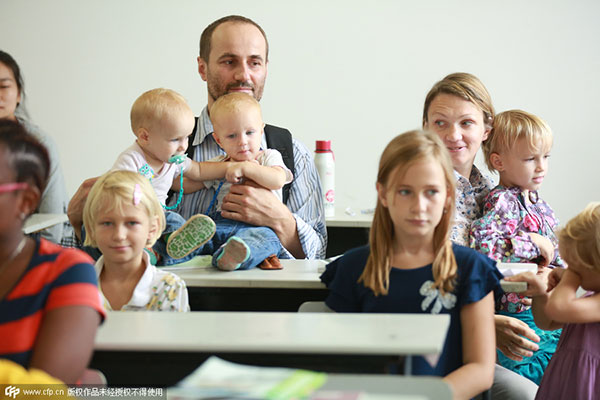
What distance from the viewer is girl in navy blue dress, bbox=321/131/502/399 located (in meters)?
1.66

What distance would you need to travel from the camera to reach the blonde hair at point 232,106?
2371 mm

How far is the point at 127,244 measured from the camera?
179 cm

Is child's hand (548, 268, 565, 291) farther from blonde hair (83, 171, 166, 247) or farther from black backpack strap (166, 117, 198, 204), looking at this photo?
black backpack strap (166, 117, 198, 204)

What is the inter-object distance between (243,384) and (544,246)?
1494mm

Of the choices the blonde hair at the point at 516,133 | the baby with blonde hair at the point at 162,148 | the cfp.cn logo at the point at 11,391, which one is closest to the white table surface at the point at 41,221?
the baby with blonde hair at the point at 162,148

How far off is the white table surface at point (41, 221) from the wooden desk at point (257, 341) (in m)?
1.00

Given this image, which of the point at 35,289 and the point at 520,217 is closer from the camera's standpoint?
the point at 35,289

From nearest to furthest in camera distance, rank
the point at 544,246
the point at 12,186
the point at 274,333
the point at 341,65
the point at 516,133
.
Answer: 1. the point at 12,186
2. the point at 274,333
3. the point at 544,246
4. the point at 516,133
5. the point at 341,65

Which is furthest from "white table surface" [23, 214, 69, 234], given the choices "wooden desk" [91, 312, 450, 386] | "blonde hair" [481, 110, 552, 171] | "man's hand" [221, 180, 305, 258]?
"blonde hair" [481, 110, 552, 171]

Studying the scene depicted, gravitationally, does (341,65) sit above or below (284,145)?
above

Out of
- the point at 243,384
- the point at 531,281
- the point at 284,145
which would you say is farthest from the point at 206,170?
the point at 243,384

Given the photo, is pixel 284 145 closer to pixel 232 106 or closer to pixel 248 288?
pixel 232 106

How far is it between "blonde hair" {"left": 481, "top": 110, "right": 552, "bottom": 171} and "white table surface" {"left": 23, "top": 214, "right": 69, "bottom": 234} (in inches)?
61.4

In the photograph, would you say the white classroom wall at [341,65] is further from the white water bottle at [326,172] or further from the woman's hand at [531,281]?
the woman's hand at [531,281]
